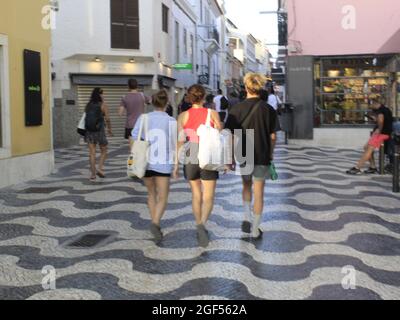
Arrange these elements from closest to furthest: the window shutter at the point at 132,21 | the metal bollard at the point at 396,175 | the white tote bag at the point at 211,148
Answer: the white tote bag at the point at 211,148 → the metal bollard at the point at 396,175 → the window shutter at the point at 132,21

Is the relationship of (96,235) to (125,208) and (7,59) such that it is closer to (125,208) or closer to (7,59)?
(125,208)

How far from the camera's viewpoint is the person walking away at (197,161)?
221 inches

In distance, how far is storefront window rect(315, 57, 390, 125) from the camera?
16.8m

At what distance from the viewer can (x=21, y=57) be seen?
9.98 metres

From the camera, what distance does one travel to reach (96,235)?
620cm

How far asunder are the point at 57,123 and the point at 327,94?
9.45 m

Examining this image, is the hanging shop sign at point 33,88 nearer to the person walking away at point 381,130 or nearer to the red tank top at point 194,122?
the red tank top at point 194,122

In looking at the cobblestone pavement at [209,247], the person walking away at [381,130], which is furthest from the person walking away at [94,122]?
the person walking away at [381,130]

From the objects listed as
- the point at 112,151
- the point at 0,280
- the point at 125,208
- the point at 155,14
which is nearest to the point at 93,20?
the point at 155,14

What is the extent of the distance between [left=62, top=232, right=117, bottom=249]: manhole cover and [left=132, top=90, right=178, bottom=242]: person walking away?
0.53m

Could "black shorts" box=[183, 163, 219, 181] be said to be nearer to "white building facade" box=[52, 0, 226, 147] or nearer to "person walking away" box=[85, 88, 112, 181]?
"person walking away" box=[85, 88, 112, 181]

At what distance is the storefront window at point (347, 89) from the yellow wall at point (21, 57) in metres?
8.96

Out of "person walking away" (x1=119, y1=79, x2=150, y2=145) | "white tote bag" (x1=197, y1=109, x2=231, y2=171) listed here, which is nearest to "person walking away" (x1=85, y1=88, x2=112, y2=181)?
"person walking away" (x1=119, y1=79, x2=150, y2=145)

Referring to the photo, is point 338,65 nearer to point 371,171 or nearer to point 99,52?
point 371,171
